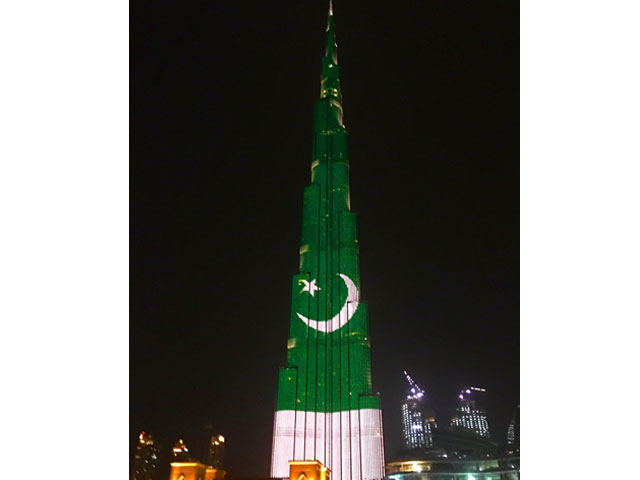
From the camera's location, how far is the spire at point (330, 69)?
28.3 metres

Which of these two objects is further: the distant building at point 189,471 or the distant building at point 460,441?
the distant building at point 460,441

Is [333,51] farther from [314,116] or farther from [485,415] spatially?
[485,415]

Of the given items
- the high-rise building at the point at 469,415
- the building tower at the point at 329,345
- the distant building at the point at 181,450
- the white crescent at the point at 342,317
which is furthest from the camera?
the high-rise building at the point at 469,415

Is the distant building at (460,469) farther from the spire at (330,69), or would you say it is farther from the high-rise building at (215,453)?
the spire at (330,69)

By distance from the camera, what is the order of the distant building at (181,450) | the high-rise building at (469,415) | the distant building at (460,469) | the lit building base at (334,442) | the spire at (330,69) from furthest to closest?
the high-rise building at (469,415), the distant building at (460,469), the spire at (330,69), the distant building at (181,450), the lit building base at (334,442)

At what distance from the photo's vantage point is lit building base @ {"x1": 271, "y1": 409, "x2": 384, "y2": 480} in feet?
68.5

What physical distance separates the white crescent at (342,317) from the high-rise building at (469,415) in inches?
1627

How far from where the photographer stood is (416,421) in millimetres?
61938

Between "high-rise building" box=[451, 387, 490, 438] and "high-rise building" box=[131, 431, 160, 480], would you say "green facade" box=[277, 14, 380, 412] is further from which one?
"high-rise building" box=[451, 387, 490, 438]

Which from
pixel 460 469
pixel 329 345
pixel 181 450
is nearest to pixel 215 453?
pixel 181 450

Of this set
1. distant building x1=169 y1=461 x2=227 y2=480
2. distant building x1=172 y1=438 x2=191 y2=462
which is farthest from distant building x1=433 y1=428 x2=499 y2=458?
distant building x1=169 y1=461 x2=227 y2=480

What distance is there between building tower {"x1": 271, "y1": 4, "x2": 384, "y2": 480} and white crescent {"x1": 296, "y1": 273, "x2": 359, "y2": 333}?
1.7 inches

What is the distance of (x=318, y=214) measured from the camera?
1019 inches

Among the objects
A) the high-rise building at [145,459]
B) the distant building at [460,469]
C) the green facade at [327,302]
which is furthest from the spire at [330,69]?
the distant building at [460,469]
